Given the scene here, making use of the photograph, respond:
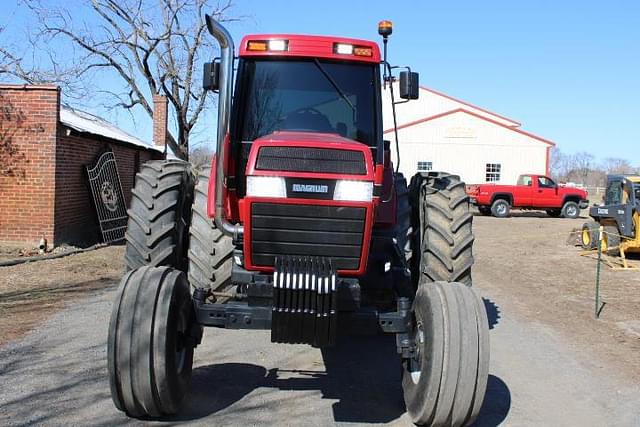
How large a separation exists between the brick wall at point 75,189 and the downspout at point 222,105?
8.55m

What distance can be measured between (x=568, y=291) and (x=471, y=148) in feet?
87.4

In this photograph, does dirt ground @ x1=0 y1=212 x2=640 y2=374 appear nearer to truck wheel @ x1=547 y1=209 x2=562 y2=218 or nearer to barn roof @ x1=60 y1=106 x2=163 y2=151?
barn roof @ x1=60 y1=106 x2=163 y2=151

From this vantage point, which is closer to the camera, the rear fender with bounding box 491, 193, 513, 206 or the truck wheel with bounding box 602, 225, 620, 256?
the truck wheel with bounding box 602, 225, 620, 256

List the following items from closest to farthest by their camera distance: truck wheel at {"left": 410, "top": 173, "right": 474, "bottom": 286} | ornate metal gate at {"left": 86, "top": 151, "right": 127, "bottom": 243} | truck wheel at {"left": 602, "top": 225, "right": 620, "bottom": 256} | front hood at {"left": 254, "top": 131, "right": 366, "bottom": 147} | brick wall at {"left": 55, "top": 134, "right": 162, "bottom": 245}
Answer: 1. front hood at {"left": 254, "top": 131, "right": 366, "bottom": 147}
2. truck wheel at {"left": 410, "top": 173, "right": 474, "bottom": 286}
3. brick wall at {"left": 55, "top": 134, "right": 162, "bottom": 245}
4. ornate metal gate at {"left": 86, "top": 151, "right": 127, "bottom": 243}
5. truck wheel at {"left": 602, "top": 225, "right": 620, "bottom": 256}

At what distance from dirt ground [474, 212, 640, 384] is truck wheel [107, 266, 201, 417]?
13.6 feet

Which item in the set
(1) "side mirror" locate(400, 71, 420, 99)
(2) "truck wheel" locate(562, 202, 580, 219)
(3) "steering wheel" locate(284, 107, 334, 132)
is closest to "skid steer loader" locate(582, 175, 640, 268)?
(1) "side mirror" locate(400, 71, 420, 99)

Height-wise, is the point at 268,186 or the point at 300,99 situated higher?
the point at 300,99

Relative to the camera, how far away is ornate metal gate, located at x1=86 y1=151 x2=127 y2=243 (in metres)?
13.8

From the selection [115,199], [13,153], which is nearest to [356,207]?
[13,153]

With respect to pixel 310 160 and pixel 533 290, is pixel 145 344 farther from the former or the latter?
pixel 533 290

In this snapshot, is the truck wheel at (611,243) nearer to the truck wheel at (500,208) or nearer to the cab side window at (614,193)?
the cab side window at (614,193)

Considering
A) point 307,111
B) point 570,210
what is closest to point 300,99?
point 307,111

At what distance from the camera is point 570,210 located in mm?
30266

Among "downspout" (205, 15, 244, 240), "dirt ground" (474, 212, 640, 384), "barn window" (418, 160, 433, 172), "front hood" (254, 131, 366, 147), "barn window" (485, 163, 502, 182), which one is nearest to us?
"downspout" (205, 15, 244, 240)
